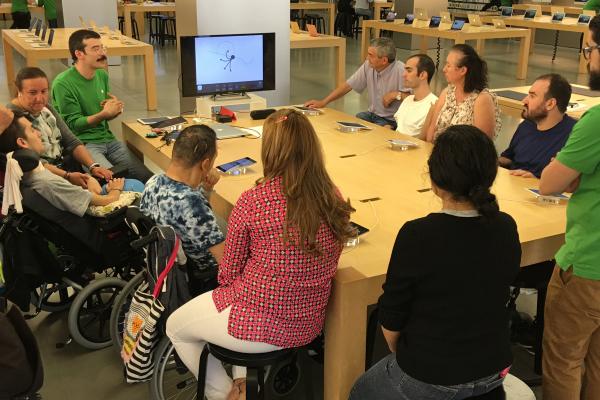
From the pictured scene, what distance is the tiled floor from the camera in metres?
2.59

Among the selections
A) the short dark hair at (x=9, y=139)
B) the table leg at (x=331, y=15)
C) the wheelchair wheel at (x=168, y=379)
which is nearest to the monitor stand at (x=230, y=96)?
the short dark hair at (x=9, y=139)

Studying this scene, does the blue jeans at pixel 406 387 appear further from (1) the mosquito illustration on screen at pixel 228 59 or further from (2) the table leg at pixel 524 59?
(2) the table leg at pixel 524 59

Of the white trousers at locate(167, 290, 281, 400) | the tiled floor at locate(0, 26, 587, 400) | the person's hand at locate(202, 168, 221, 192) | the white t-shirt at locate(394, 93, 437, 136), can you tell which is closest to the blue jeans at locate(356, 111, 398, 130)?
the white t-shirt at locate(394, 93, 437, 136)

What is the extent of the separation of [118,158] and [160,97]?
3.95 metres

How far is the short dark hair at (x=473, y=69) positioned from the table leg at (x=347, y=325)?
1875 millimetres

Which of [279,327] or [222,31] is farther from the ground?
[222,31]

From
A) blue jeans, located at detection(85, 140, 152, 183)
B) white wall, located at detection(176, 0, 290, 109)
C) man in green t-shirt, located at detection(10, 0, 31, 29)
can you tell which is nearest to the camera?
blue jeans, located at detection(85, 140, 152, 183)

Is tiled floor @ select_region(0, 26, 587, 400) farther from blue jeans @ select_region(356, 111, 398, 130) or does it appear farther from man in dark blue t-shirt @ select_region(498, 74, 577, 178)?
blue jeans @ select_region(356, 111, 398, 130)

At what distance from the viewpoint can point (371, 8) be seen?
46.0 feet

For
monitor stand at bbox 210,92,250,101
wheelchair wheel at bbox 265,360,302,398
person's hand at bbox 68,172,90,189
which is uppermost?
monitor stand at bbox 210,92,250,101

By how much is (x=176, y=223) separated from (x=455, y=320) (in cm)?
107

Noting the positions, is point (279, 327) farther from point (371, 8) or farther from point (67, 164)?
point (371, 8)

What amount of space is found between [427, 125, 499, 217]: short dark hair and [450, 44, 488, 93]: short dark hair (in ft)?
6.48

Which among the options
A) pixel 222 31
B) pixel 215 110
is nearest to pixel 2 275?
pixel 215 110
